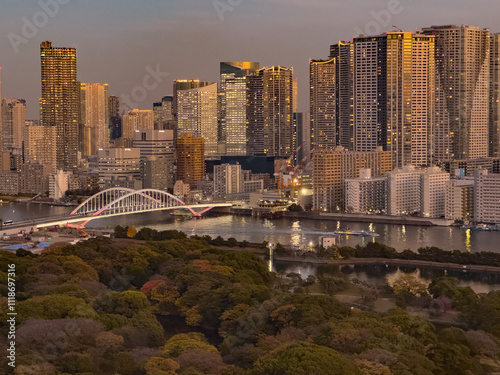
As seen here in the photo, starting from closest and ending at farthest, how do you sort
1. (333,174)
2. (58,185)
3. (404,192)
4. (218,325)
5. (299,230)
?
(218,325)
(299,230)
(404,192)
(333,174)
(58,185)

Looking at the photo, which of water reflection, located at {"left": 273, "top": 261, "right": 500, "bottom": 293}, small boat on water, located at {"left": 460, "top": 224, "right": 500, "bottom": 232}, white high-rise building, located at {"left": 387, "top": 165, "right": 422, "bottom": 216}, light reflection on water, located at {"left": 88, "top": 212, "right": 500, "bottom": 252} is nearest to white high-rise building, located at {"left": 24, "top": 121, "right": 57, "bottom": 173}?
light reflection on water, located at {"left": 88, "top": 212, "right": 500, "bottom": 252}

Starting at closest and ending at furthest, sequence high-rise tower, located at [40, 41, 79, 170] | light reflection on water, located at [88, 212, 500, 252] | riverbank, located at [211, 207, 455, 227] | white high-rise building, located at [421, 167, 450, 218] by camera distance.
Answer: light reflection on water, located at [88, 212, 500, 252] → riverbank, located at [211, 207, 455, 227] → white high-rise building, located at [421, 167, 450, 218] → high-rise tower, located at [40, 41, 79, 170]

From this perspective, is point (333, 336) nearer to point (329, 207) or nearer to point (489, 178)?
point (489, 178)

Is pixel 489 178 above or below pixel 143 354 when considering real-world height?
above

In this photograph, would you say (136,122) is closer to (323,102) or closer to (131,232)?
(323,102)

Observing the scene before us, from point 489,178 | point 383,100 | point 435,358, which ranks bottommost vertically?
point 435,358

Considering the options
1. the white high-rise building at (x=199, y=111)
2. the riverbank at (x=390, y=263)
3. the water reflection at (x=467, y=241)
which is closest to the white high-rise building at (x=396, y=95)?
the water reflection at (x=467, y=241)

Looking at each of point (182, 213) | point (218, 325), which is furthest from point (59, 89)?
point (218, 325)

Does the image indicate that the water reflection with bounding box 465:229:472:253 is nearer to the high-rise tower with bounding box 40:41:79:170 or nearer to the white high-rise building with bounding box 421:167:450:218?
the white high-rise building with bounding box 421:167:450:218

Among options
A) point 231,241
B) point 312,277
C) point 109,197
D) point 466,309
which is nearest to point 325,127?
point 109,197
